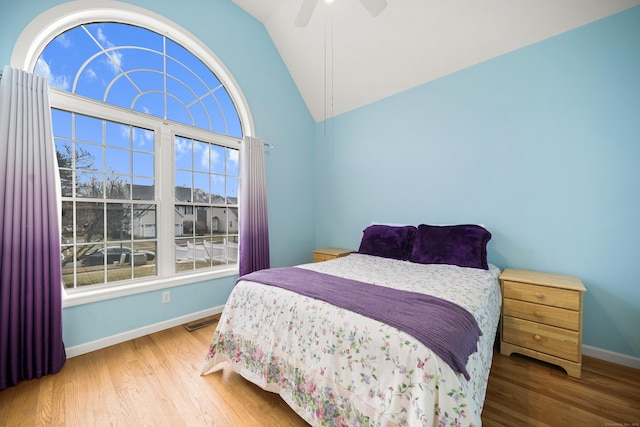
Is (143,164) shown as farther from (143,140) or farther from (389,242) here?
(389,242)

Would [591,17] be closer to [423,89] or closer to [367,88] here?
[423,89]

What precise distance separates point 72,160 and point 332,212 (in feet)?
9.40

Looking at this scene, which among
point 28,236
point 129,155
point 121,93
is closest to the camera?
point 28,236

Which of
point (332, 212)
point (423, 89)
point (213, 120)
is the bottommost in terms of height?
point (332, 212)

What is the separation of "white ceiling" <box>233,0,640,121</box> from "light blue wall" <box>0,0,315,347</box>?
0.30 metres

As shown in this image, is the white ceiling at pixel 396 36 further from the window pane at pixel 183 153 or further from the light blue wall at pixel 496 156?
the window pane at pixel 183 153

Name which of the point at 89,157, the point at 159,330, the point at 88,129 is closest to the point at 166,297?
the point at 159,330

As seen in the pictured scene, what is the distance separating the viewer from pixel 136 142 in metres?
2.38

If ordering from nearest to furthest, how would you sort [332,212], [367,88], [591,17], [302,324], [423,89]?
[302,324] < [591,17] < [423,89] < [367,88] < [332,212]

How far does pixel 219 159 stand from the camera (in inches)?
118

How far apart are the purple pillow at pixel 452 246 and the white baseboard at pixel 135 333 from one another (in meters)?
2.34

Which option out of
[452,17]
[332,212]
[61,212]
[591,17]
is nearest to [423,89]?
[452,17]

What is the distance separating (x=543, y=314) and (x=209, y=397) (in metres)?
2.38

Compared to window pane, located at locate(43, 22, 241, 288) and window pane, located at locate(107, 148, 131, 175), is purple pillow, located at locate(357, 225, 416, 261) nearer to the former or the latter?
window pane, located at locate(43, 22, 241, 288)
